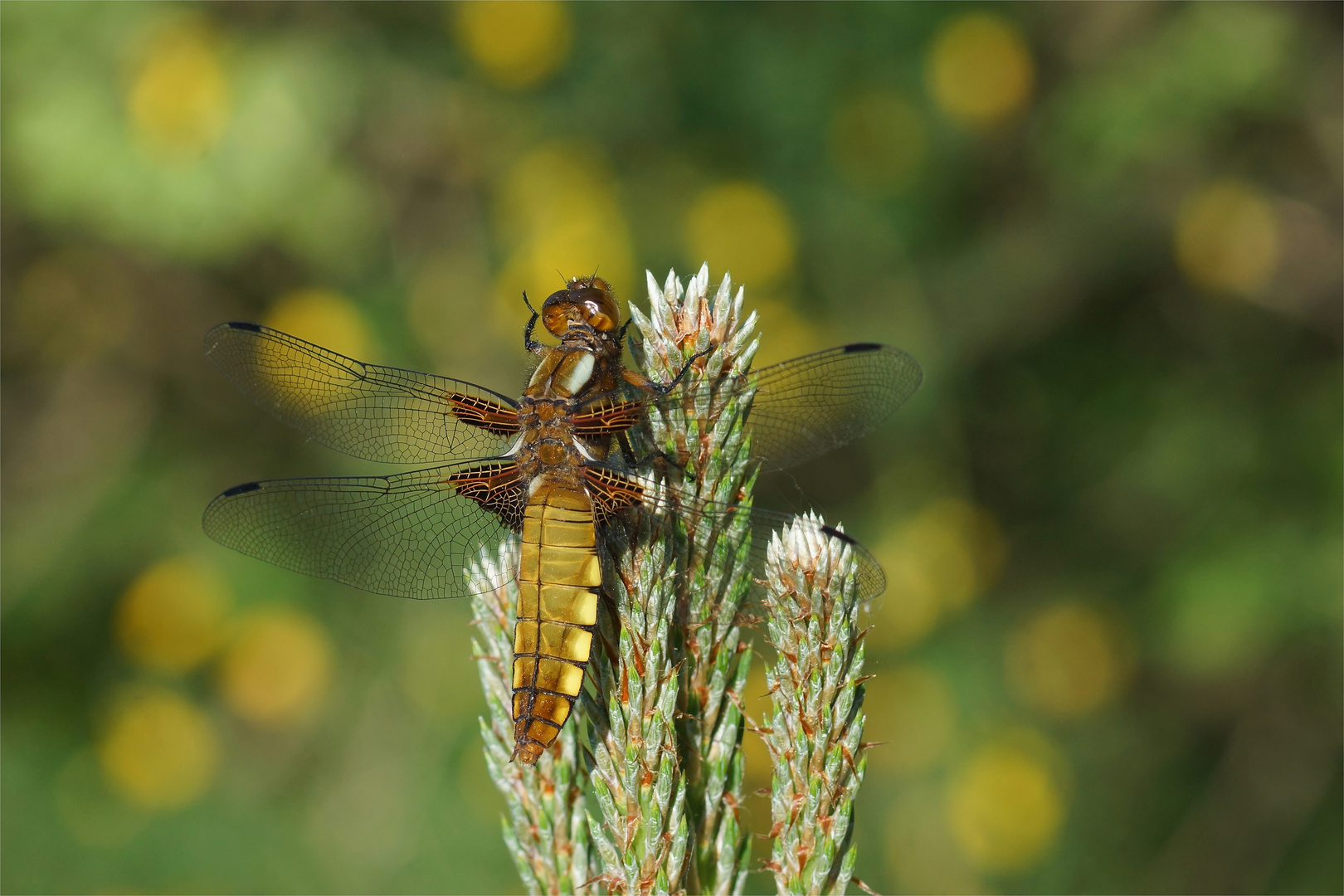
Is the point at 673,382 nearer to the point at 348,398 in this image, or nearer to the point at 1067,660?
the point at 348,398

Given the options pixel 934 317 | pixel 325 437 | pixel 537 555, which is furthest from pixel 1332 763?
pixel 325 437

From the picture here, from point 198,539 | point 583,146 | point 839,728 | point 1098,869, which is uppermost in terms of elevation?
point 583,146

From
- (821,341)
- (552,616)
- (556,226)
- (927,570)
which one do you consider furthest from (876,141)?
(552,616)

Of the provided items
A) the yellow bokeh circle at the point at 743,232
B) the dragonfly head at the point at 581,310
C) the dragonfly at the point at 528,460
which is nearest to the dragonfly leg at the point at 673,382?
the dragonfly at the point at 528,460

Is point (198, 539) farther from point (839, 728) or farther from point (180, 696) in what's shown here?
point (839, 728)

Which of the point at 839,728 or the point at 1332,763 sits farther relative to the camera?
the point at 1332,763

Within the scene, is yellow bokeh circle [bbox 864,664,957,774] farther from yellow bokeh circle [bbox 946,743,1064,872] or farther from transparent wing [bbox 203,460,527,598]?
transparent wing [bbox 203,460,527,598]

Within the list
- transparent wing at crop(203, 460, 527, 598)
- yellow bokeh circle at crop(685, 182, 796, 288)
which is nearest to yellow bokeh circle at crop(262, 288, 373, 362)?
yellow bokeh circle at crop(685, 182, 796, 288)
